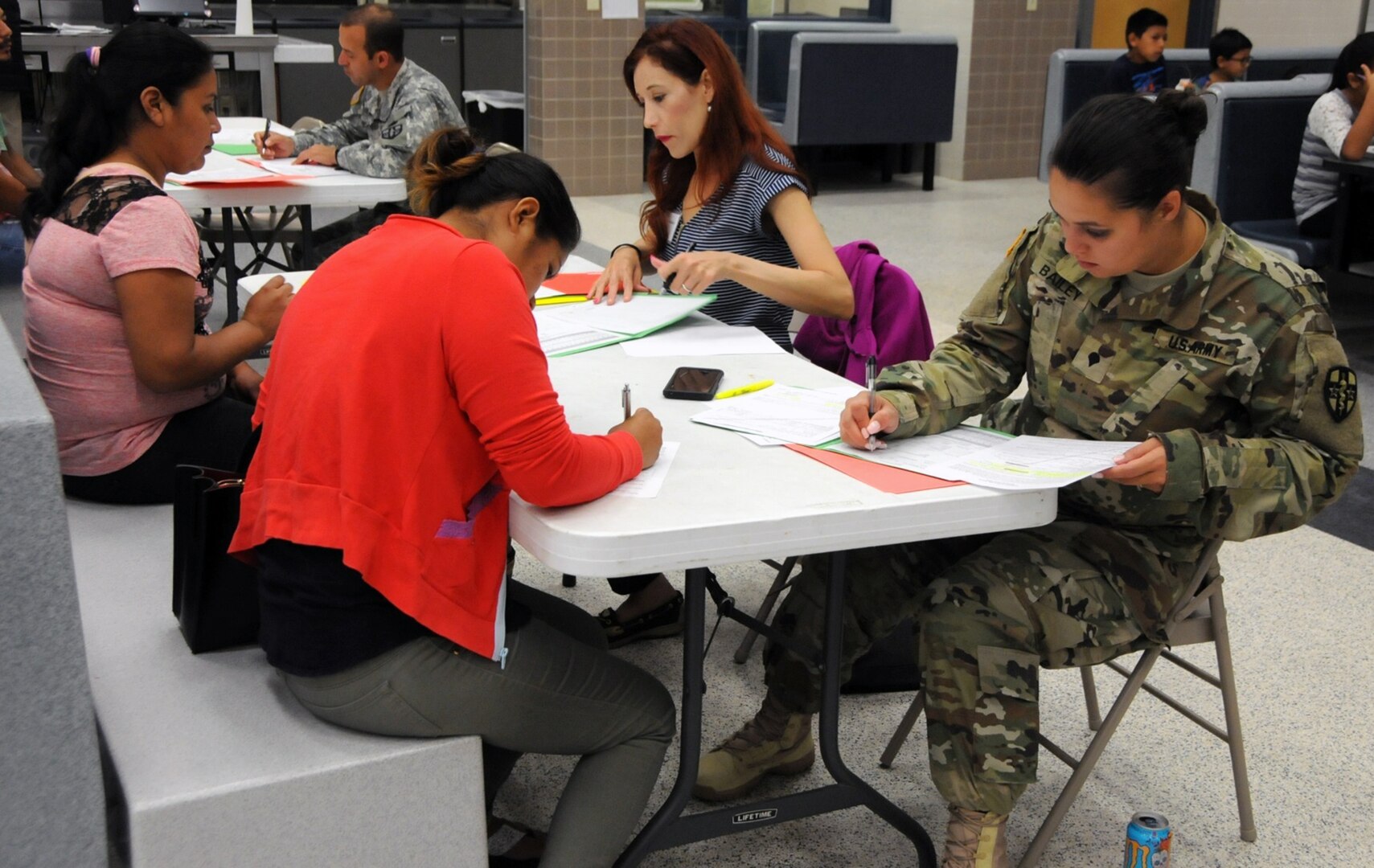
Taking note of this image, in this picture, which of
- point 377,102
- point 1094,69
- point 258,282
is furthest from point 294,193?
point 1094,69

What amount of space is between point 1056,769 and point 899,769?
0.28 meters

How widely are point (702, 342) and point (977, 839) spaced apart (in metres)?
0.93

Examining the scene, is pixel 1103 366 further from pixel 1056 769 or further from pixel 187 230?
pixel 187 230

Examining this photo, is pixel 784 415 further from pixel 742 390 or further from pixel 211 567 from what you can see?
pixel 211 567

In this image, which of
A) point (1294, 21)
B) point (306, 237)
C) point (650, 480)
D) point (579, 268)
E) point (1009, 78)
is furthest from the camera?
point (1294, 21)

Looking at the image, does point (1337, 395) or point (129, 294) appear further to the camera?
point (129, 294)

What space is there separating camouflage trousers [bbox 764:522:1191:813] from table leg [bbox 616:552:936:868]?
141mm

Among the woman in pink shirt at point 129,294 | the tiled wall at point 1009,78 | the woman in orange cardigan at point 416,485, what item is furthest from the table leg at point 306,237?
the tiled wall at point 1009,78

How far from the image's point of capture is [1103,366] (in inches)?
74.2

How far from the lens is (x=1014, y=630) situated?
1.75m

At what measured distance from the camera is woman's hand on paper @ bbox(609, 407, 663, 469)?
5.29 ft

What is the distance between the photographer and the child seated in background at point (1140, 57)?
24.0ft

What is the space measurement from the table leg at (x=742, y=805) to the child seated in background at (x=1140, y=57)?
6169mm

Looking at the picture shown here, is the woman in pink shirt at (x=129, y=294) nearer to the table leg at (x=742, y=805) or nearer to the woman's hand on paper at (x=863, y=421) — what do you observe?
the table leg at (x=742, y=805)
